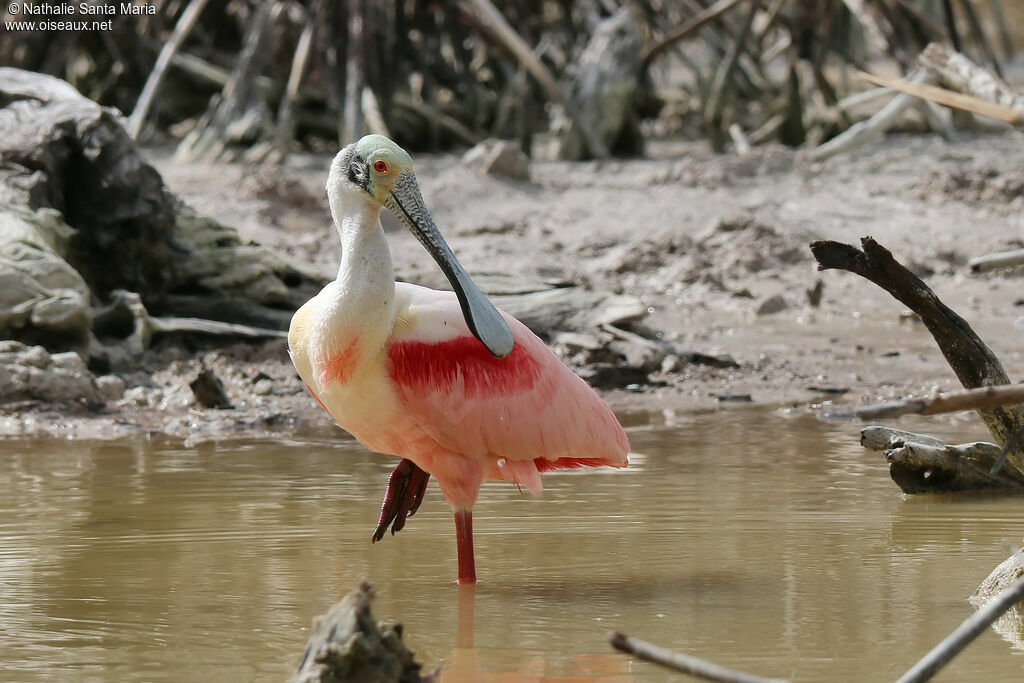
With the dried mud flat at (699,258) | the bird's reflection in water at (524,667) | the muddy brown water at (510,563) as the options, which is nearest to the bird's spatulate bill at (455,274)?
the muddy brown water at (510,563)

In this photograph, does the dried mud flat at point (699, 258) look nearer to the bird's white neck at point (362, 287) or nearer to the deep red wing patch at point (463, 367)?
the deep red wing patch at point (463, 367)

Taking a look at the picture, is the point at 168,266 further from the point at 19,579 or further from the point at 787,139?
the point at 787,139

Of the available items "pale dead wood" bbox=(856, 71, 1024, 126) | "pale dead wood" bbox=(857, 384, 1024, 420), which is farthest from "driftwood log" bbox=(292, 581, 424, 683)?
"pale dead wood" bbox=(856, 71, 1024, 126)

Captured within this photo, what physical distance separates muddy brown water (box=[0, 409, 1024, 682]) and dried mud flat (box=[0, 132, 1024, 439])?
89 cm

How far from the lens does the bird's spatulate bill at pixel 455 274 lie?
456cm

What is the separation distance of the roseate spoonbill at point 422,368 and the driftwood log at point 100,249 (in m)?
3.11

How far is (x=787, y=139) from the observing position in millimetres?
13742

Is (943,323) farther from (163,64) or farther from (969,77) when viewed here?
(163,64)

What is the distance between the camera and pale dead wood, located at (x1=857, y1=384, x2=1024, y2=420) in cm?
212

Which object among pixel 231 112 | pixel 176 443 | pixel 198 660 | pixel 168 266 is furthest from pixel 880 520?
pixel 231 112

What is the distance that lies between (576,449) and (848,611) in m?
1.08

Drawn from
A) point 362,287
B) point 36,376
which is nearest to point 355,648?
point 362,287

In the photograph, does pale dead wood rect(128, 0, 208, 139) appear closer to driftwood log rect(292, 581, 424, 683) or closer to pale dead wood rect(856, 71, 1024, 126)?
driftwood log rect(292, 581, 424, 683)

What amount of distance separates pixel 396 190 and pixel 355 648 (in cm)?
207
